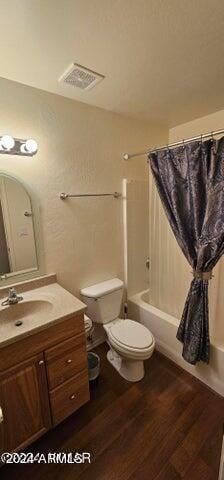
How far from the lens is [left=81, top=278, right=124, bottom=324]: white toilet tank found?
188 centimetres

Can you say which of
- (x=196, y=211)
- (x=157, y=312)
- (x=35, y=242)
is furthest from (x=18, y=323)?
(x=196, y=211)

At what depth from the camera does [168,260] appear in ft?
6.84

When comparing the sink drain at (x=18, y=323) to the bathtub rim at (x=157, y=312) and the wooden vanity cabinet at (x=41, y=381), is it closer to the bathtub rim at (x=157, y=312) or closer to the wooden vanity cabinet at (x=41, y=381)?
the wooden vanity cabinet at (x=41, y=381)

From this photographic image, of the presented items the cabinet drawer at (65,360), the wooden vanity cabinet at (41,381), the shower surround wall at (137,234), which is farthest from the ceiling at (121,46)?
the cabinet drawer at (65,360)

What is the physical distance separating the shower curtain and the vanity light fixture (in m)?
0.91

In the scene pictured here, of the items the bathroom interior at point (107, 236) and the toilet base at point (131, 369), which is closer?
the bathroom interior at point (107, 236)

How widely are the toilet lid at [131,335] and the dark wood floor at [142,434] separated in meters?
0.39

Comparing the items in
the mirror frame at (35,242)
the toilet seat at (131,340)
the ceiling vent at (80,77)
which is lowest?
the toilet seat at (131,340)

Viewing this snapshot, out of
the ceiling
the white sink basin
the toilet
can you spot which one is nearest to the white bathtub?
the toilet

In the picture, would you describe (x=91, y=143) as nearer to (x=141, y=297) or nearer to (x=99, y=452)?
(x=141, y=297)

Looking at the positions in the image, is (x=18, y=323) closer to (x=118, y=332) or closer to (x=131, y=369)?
(x=118, y=332)

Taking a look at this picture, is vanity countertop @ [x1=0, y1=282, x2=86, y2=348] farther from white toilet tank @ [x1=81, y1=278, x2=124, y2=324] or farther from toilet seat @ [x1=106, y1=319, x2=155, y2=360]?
toilet seat @ [x1=106, y1=319, x2=155, y2=360]

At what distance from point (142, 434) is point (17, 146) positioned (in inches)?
80.7

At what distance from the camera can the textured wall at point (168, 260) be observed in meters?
2.00
